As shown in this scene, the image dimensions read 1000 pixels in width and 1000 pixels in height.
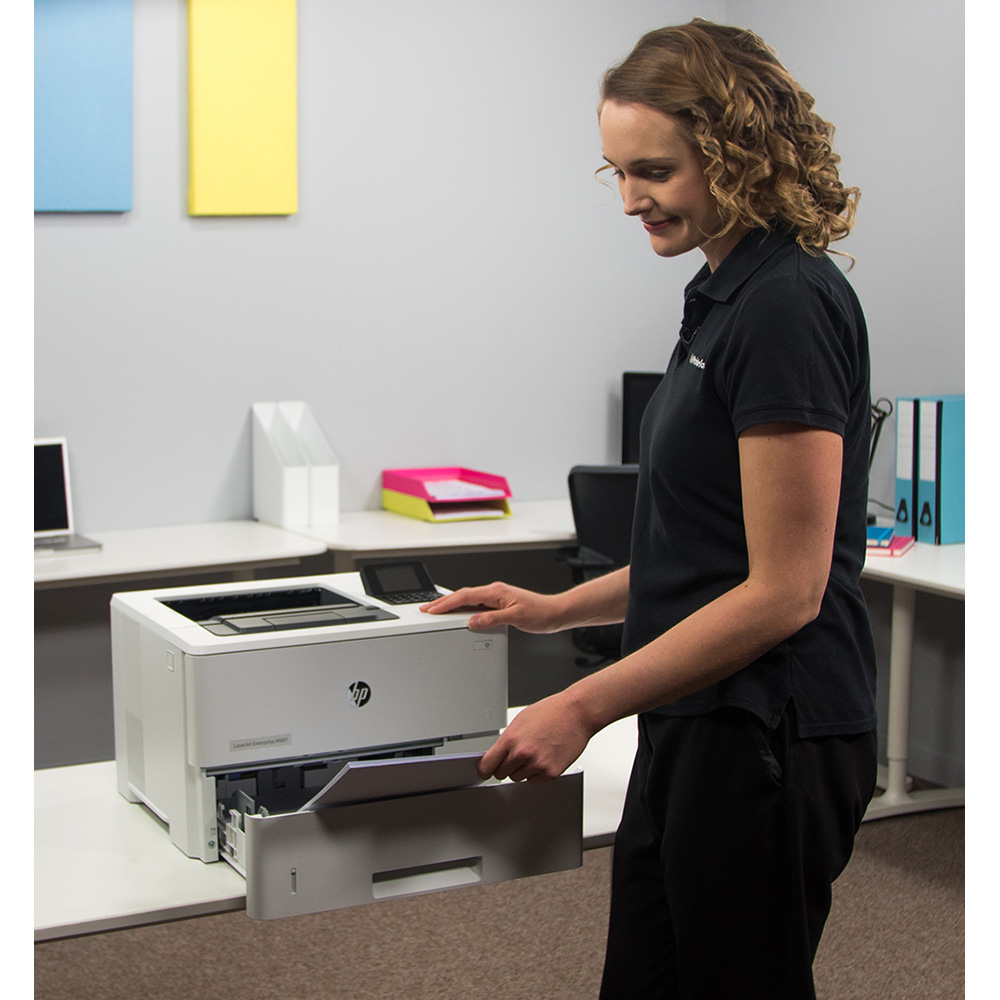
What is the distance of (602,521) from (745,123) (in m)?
2.20

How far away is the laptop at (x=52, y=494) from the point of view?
3229mm

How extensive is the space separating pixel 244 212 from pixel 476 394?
3.07 ft

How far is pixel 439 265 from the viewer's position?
3.88 m

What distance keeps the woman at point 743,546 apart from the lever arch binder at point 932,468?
2107 mm

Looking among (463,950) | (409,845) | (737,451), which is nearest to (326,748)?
(409,845)

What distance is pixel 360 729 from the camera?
1.49 meters

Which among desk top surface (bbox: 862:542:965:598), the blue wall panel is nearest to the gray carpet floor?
desk top surface (bbox: 862:542:965:598)

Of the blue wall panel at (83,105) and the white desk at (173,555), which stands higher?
the blue wall panel at (83,105)

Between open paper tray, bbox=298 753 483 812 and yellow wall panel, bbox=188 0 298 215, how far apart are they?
256cm

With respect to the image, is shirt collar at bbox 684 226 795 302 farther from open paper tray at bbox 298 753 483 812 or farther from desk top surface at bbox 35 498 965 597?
desk top surface at bbox 35 498 965 597

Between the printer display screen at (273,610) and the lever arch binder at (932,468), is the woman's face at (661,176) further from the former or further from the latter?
the lever arch binder at (932,468)

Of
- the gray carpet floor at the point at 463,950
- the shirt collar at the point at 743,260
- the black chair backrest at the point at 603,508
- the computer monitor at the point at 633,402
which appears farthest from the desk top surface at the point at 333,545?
the shirt collar at the point at 743,260
